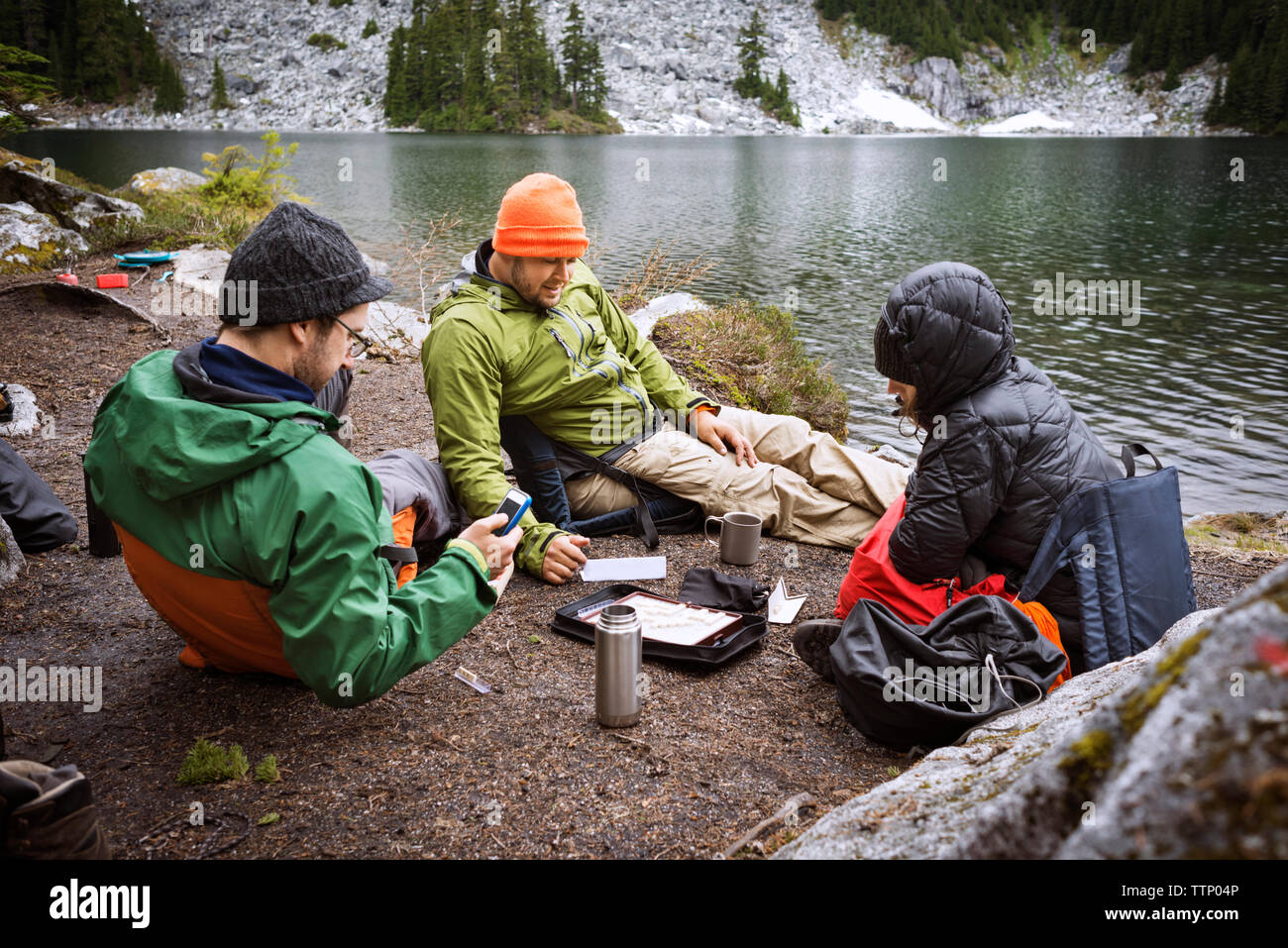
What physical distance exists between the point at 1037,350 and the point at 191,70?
146 m

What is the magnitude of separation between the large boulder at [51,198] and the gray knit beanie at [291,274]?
14542 millimetres

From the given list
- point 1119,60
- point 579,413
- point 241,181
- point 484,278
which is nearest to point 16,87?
point 484,278

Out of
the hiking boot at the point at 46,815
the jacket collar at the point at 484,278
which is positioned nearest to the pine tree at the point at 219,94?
the jacket collar at the point at 484,278

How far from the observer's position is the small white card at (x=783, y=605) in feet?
14.6

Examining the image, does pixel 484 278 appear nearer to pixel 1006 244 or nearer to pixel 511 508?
pixel 511 508

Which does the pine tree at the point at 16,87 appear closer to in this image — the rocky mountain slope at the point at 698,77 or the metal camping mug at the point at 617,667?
the metal camping mug at the point at 617,667

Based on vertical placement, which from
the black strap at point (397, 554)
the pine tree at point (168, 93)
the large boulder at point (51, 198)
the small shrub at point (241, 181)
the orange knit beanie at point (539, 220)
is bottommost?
the black strap at point (397, 554)

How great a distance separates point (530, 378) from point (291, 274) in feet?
7.69

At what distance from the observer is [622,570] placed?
191 inches

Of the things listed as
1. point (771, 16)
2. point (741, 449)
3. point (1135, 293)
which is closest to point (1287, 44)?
point (771, 16)

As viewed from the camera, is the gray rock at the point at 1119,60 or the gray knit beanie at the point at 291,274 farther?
the gray rock at the point at 1119,60

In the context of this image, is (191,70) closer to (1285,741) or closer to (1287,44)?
(1287,44)

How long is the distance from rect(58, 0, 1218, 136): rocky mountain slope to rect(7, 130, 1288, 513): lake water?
215ft
